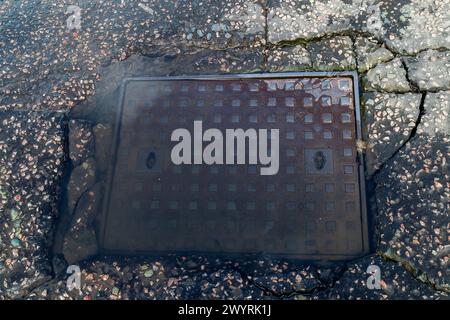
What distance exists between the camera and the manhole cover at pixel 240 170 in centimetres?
222

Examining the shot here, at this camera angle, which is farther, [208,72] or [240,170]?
[208,72]

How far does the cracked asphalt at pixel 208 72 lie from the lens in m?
2.14

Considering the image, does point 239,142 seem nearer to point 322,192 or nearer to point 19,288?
point 322,192

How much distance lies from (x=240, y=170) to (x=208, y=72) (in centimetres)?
70

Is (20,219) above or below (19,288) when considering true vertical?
above

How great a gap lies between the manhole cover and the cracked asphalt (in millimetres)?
90

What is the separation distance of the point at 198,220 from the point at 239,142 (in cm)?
49

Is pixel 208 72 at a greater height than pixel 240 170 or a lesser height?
greater

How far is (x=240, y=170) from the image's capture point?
233cm

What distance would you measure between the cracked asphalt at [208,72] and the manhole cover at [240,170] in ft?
0.30

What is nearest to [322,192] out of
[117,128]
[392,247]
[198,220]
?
[392,247]

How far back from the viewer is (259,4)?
113 inches

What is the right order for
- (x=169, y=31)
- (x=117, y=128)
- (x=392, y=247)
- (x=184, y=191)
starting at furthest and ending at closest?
(x=169, y=31) < (x=117, y=128) < (x=184, y=191) < (x=392, y=247)

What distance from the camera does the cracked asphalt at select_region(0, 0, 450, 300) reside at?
2.14 m
